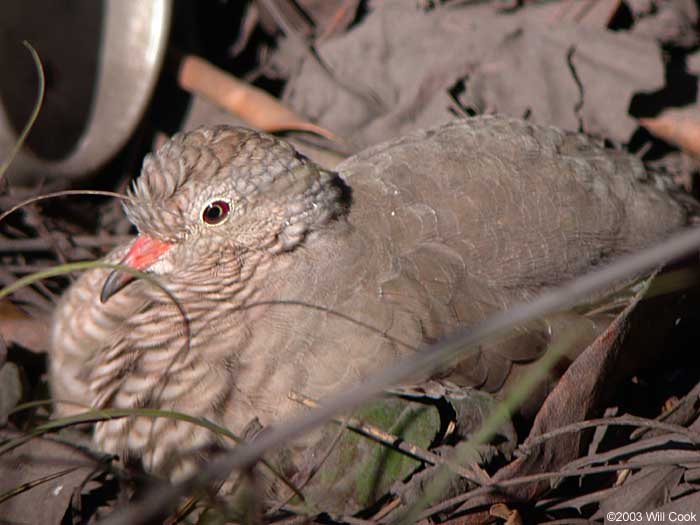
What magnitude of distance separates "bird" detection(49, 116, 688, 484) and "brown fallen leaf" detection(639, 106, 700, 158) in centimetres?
97

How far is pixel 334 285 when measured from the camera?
232cm

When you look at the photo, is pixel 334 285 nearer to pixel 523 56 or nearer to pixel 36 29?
pixel 523 56

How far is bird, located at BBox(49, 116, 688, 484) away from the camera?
88.4 inches

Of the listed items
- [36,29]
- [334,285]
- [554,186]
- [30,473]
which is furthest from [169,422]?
[36,29]

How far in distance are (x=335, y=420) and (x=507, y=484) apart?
0.46 m

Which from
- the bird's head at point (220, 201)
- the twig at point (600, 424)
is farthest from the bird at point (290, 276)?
the twig at point (600, 424)

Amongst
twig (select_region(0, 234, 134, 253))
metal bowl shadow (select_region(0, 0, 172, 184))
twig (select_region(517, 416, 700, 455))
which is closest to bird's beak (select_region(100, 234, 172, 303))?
twig (select_region(0, 234, 134, 253))

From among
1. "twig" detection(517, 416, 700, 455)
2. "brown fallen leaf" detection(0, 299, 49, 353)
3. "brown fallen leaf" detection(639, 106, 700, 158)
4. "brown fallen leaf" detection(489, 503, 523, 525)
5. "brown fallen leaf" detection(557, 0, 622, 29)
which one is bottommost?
"brown fallen leaf" detection(489, 503, 523, 525)

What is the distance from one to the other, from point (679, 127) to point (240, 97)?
72.1 inches

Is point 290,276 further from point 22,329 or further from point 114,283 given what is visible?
point 22,329

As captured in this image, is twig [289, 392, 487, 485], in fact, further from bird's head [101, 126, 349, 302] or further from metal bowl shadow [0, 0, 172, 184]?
metal bowl shadow [0, 0, 172, 184]

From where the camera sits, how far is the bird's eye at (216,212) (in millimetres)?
2301

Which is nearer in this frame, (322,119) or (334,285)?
(334,285)

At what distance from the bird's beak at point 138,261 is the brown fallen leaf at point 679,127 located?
2089 mm
